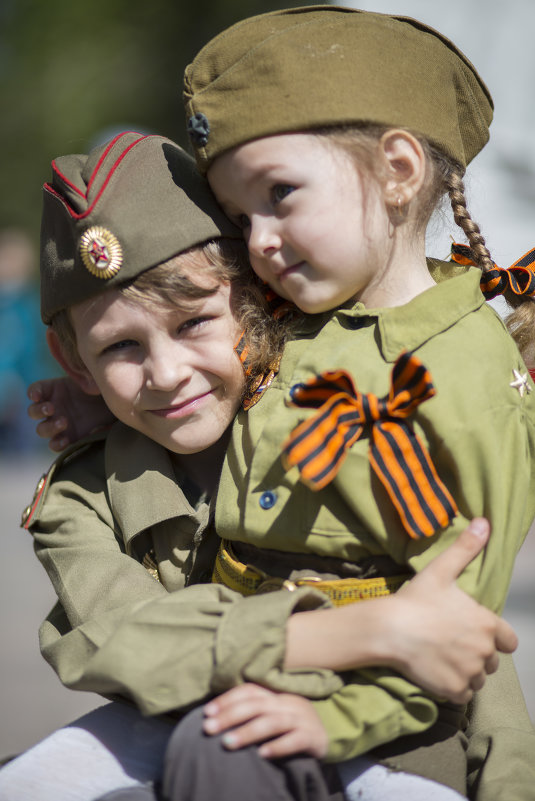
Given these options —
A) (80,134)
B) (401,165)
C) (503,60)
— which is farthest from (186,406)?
(80,134)

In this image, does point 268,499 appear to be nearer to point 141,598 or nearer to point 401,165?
point 141,598

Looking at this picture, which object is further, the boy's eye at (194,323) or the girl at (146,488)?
the boy's eye at (194,323)

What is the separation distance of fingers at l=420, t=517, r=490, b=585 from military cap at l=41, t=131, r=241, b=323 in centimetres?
93

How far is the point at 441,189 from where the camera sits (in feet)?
7.53

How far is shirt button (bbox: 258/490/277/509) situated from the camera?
79.9 inches

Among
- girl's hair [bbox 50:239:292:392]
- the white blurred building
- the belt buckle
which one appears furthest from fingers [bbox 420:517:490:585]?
the white blurred building

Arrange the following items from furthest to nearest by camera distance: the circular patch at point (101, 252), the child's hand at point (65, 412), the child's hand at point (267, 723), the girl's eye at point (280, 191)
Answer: the child's hand at point (65, 412), the circular patch at point (101, 252), the girl's eye at point (280, 191), the child's hand at point (267, 723)

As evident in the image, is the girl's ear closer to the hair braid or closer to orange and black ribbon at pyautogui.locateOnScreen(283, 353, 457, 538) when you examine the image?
the hair braid

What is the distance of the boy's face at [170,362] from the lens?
2.25 m

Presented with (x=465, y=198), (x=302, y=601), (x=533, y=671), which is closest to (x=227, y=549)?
(x=302, y=601)

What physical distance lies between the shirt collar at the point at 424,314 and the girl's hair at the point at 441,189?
243mm

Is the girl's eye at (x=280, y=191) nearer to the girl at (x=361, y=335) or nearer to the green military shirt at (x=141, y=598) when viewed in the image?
the girl at (x=361, y=335)

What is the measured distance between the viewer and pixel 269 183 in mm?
2109

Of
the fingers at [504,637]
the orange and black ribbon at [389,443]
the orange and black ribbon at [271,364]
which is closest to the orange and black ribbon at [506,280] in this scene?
the orange and black ribbon at [271,364]
